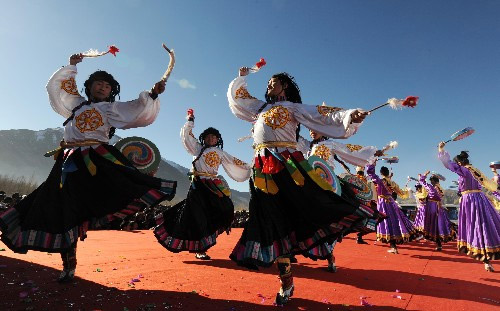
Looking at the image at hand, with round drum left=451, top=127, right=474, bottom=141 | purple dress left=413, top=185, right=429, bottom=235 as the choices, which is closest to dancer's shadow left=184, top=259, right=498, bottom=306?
round drum left=451, top=127, right=474, bottom=141

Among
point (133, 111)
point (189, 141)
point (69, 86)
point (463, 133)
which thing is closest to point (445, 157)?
point (463, 133)

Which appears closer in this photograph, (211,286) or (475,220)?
(211,286)

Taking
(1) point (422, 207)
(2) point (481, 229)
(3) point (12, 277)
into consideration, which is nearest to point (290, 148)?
(3) point (12, 277)

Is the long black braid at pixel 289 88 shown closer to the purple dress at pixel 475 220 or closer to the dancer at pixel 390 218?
the purple dress at pixel 475 220

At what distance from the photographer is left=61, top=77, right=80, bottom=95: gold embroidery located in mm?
3732

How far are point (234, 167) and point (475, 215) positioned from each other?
4.52 metres

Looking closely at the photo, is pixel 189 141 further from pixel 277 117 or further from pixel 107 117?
pixel 277 117

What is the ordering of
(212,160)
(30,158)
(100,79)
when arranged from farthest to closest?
(30,158) < (212,160) < (100,79)

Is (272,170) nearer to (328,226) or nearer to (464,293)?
(328,226)

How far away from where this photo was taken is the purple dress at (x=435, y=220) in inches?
364

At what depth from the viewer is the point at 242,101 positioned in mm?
3633

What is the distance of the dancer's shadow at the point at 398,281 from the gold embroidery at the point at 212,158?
5.60ft

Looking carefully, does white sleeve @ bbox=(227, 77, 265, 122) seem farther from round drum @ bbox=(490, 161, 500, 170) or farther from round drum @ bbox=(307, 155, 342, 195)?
round drum @ bbox=(490, 161, 500, 170)

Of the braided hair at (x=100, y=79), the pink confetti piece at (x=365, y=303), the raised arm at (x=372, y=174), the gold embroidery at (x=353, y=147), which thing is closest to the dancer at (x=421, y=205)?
the raised arm at (x=372, y=174)
